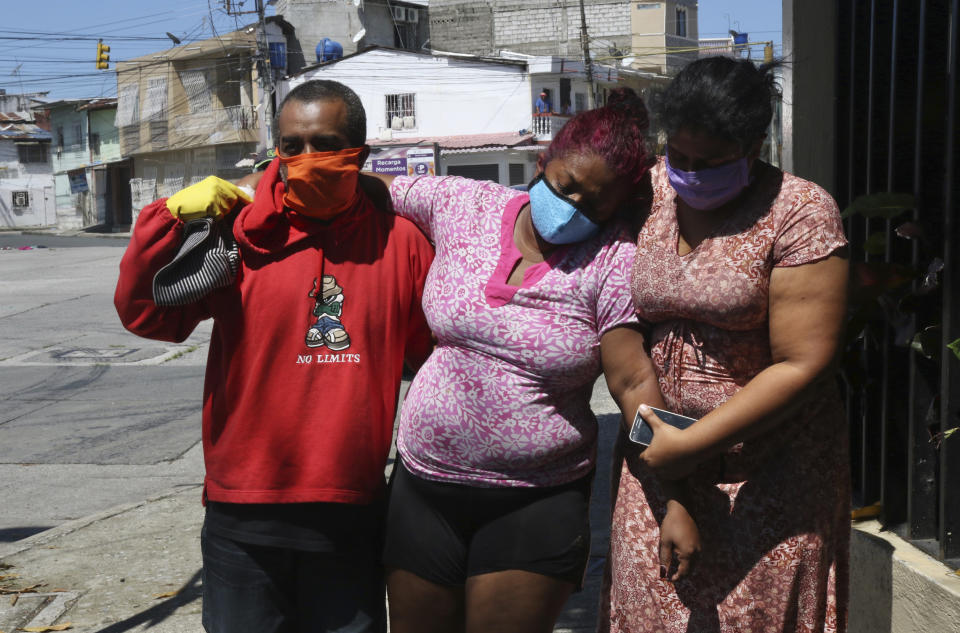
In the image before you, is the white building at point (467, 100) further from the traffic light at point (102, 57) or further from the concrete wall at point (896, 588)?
the concrete wall at point (896, 588)

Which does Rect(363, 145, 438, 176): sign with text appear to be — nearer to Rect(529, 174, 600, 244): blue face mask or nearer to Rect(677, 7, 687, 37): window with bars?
Rect(529, 174, 600, 244): blue face mask

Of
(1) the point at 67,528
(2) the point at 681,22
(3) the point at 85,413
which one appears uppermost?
(2) the point at 681,22

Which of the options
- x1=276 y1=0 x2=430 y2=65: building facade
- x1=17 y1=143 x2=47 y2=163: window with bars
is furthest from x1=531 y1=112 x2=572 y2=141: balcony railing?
x1=17 y1=143 x2=47 y2=163: window with bars

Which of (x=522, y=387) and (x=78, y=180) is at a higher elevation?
(x=522, y=387)

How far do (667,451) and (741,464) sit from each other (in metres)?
0.21

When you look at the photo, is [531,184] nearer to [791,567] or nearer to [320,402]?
[320,402]

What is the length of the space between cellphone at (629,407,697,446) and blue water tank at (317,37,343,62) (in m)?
40.0

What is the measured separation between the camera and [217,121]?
43875mm

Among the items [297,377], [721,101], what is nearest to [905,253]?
[721,101]

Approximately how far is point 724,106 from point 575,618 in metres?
2.58

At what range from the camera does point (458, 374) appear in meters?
2.41

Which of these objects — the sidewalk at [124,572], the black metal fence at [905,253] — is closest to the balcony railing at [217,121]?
the sidewalk at [124,572]

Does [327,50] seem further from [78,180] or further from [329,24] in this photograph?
[78,180]

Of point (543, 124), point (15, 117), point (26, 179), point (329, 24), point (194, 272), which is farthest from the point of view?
point (15, 117)
